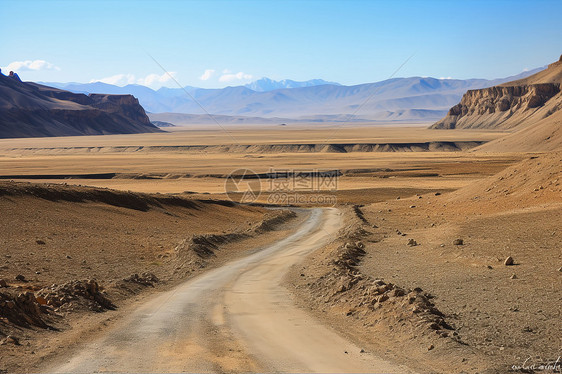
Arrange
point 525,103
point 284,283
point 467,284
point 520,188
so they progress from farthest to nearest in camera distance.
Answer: point 525,103 → point 520,188 → point 284,283 → point 467,284

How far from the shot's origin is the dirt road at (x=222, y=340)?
9102 mm

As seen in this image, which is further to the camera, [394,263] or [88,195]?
[88,195]

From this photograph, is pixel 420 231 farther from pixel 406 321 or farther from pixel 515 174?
pixel 406 321

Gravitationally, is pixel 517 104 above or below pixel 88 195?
above

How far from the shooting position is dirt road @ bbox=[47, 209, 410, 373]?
29.9ft

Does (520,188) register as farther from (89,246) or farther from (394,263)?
(89,246)

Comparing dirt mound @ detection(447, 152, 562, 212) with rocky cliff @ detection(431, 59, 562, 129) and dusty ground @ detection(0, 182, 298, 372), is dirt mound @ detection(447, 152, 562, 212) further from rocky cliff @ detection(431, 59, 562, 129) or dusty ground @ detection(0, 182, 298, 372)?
rocky cliff @ detection(431, 59, 562, 129)

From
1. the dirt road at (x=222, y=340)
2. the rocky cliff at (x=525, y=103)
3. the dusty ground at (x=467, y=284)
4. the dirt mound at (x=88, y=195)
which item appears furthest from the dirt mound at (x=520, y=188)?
the rocky cliff at (x=525, y=103)

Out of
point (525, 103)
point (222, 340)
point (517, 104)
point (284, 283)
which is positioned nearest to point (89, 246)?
point (284, 283)

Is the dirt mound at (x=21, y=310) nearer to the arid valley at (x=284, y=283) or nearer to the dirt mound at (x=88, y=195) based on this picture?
the arid valley at (x=284, y=283)

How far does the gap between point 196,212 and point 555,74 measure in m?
190

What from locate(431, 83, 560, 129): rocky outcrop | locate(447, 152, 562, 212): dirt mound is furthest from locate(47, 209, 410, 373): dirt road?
locate(431, 83, 560, 129): rocky outcrop

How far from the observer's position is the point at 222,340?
10.6 metres

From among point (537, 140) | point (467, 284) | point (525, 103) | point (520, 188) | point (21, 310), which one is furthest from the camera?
point (525, 103)
